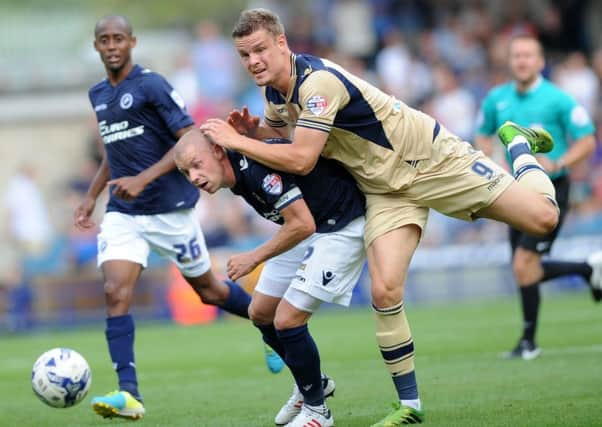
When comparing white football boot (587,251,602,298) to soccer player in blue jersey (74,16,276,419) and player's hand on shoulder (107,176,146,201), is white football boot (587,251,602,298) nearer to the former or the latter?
soccer player in blue jersey (74,16,276,419)

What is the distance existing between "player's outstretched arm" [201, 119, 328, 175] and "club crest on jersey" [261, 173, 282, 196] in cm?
9

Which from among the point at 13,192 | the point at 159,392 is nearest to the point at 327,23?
the point at 13,192

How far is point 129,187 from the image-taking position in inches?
336

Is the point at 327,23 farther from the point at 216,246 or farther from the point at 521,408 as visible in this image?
the point at 521,408

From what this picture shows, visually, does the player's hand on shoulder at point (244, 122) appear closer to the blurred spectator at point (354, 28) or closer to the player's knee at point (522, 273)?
the player's knee at point (522, 273)

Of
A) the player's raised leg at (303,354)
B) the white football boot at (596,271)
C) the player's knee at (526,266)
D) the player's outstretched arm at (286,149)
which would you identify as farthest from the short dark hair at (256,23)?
the white football boot at (596,271)

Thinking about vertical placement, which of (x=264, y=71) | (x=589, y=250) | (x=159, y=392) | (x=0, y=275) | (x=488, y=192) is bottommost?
(x=0, y=275)

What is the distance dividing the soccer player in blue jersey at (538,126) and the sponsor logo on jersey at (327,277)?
12.4 feet

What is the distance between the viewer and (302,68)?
7184 mm

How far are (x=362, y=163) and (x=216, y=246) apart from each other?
10710 millimetres

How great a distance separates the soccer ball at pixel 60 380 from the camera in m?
7.71

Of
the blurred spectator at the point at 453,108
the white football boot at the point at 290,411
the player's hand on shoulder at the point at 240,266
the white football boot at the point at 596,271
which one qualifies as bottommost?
the blurred spectator at the point at 453,108

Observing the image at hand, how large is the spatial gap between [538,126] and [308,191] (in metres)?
3.87

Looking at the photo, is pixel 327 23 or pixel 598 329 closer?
pixel 598 329
